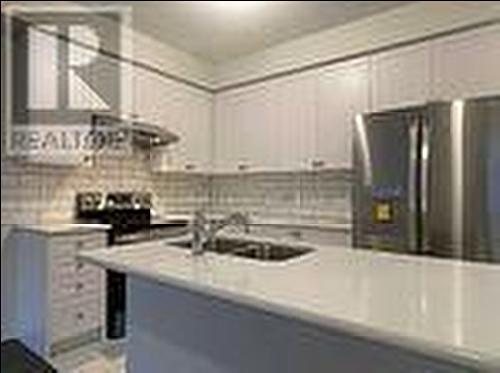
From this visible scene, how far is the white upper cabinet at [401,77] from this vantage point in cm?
347

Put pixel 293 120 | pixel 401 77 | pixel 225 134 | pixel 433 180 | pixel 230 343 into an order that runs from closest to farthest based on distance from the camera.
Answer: pixel 230 343, pixel 433 180, pixel 401 77, pixel 293 120, pixel 225 134

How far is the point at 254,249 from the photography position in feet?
7.82

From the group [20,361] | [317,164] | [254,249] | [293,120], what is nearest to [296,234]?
[317,164]

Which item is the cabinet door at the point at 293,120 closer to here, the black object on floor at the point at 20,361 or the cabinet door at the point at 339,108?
the cabinet door at the point at 339,108

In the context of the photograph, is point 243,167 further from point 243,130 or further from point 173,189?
point 173,189

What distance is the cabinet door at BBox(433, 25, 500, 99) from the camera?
3.07 m

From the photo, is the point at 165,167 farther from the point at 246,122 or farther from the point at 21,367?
the point at 21,367

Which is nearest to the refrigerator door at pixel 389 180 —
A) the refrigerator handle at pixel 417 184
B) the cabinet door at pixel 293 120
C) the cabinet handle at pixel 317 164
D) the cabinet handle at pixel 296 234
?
the refrigerator handle at pixel 417 184

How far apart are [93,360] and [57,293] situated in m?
0.47

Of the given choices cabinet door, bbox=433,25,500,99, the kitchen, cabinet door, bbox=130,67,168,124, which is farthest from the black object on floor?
cabinet door, bbox=433,25,500,99

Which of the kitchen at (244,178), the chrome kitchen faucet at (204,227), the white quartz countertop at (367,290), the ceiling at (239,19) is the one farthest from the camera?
the ceiling at (239,19)

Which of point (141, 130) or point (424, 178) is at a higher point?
point (141, 130)

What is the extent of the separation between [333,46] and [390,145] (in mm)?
1219

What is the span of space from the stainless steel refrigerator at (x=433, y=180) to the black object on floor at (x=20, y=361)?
2.08 metres
